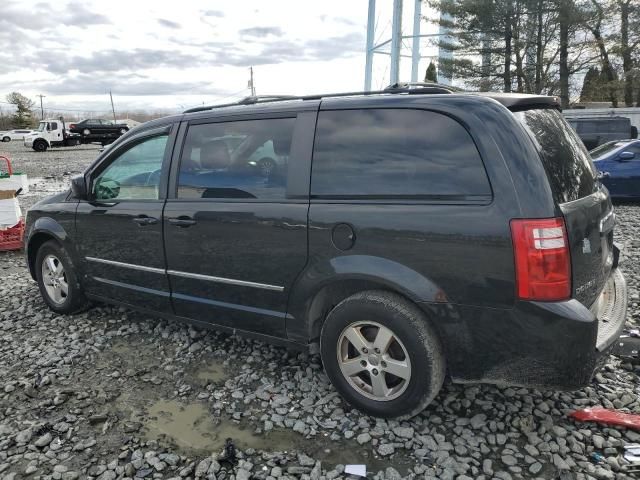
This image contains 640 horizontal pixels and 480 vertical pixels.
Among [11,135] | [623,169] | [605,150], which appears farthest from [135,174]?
[11,135]

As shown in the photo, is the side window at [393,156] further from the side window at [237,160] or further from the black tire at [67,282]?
the black tire at [67,282]

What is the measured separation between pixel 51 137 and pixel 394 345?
126ft

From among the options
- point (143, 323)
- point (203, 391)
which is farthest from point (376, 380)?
point (143, 323)

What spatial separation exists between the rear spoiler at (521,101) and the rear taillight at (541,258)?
0.68 m

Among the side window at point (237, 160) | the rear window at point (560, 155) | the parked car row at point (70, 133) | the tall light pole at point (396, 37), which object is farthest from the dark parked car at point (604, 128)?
the parked car row at point (70, 133)

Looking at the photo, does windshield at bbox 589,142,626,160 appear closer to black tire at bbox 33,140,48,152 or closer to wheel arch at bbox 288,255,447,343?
wheel arch at bbox 288,255,447,343

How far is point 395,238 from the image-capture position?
2.74m

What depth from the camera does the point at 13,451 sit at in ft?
9.30

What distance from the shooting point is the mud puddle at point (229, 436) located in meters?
2.70

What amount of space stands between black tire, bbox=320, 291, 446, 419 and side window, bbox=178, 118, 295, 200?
0.86 m

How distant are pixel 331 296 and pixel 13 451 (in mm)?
1971

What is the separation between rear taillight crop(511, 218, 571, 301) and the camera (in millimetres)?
2426

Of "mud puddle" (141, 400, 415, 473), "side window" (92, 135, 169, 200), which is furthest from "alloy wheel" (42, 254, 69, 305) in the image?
"mud puddle" (141, 400, 415, 473)

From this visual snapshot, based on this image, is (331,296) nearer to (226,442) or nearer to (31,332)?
(226,442)
